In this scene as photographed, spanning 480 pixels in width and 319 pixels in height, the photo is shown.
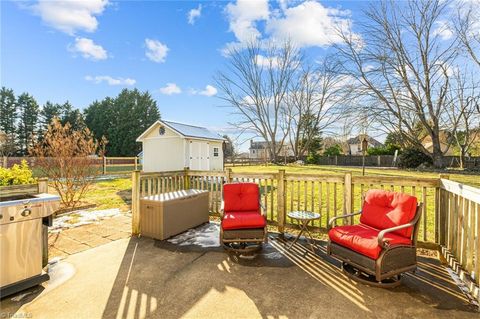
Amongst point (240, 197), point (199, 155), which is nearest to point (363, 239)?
point (240, 197)

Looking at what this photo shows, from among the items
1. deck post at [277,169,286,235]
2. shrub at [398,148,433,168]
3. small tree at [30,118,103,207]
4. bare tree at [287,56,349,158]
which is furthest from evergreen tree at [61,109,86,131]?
shrub at [398,148,433,168]

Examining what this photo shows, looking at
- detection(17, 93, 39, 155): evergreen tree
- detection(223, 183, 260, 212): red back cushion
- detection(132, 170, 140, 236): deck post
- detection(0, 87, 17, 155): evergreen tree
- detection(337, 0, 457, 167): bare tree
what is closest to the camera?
detection(223, 183, 260, 212): red back cushion

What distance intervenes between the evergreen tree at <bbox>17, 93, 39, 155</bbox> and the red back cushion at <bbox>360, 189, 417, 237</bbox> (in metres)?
39.1

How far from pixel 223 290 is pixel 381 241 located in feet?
6.12

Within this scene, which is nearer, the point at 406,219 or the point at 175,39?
the point at 406,219

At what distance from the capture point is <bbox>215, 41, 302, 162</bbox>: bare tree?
955 inches

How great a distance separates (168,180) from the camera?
5.45m

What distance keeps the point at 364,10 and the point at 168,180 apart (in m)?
15.7

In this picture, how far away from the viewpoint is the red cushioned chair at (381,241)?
269 cm

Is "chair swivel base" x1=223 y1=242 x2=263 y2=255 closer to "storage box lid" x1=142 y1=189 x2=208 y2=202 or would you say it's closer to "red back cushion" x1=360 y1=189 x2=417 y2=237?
"storage box lid" x1=142 y1=189 x2=208 y2=202

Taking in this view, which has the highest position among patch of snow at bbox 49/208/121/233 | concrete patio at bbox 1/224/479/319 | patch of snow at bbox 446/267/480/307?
patch of snow at bbox 49/208/121/233

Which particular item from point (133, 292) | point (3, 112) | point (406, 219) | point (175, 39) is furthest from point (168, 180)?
point (3, 112)

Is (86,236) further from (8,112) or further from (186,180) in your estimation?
(8,112)

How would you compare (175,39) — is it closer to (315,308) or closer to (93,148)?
(93,148)
